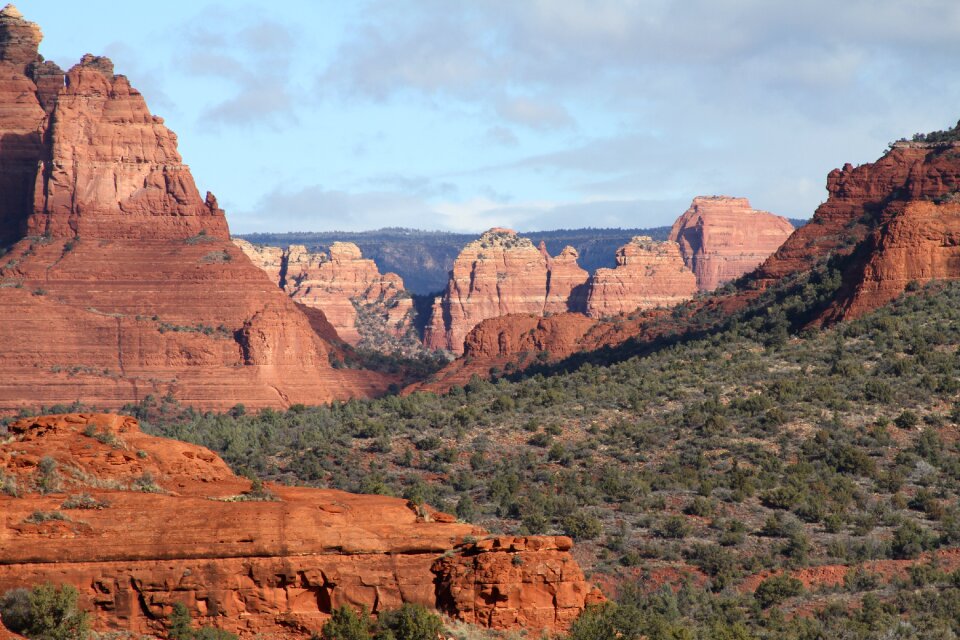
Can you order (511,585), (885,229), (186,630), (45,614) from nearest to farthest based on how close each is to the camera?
(45,614) → (186,630) → (511,585) → (885,229)

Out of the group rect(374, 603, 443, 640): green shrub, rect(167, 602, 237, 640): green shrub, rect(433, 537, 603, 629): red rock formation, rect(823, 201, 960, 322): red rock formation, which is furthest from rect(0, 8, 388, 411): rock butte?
rect(374, 603, 443, 640): green shrub

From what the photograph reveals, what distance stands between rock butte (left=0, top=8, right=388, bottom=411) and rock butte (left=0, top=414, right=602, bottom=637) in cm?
9388

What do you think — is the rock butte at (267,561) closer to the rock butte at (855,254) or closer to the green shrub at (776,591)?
the green shrub at (776,591)

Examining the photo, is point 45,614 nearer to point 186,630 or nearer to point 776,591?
point 186,630

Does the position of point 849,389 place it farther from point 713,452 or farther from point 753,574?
point 753,574

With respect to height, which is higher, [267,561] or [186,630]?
[267,561]

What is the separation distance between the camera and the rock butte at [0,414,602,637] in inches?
1410

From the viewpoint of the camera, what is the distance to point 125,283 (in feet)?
462

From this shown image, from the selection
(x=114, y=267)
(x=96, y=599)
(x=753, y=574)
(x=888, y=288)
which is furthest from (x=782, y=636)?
(x=114, y=267)

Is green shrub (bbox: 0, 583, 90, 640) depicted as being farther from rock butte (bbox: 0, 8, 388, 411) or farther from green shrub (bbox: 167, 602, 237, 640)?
rock butte (bbox: 0, 8, 388, 411)

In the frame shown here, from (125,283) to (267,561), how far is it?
107033 millimetres

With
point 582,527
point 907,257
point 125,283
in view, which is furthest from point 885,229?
point 125,283

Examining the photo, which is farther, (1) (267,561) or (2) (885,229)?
(2) (885,229)

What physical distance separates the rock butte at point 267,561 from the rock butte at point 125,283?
93884 millimetres
